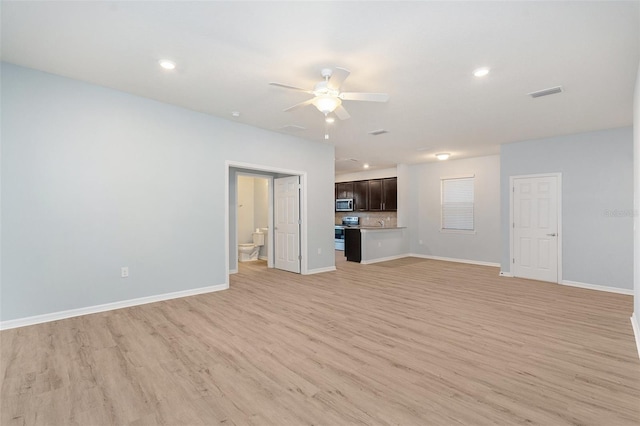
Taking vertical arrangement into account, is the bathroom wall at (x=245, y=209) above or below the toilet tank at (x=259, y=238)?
above

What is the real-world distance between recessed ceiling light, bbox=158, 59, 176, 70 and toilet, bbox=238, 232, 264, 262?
532 cm

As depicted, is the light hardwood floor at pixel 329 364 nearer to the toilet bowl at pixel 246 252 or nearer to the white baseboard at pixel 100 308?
the white baseboard at pixel 100 308

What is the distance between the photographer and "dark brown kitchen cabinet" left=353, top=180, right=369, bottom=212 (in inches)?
404

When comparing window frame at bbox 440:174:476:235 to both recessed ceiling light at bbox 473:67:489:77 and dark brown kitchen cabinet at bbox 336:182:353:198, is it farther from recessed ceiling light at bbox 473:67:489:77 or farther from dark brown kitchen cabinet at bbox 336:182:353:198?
recessed ceiling light at bbox 473:67:489:77

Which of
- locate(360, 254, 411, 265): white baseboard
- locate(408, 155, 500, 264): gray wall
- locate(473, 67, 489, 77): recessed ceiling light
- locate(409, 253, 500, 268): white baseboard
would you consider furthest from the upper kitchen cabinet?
locate(473, 67, 489, 77): recessed ceiling light

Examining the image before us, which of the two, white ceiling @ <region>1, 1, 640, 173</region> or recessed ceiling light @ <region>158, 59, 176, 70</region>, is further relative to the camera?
recessed ceiling light @ <region>158, 59, 176, 70</region>

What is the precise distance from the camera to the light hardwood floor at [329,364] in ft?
6.54

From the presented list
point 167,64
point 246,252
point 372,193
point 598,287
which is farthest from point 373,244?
point 167,64

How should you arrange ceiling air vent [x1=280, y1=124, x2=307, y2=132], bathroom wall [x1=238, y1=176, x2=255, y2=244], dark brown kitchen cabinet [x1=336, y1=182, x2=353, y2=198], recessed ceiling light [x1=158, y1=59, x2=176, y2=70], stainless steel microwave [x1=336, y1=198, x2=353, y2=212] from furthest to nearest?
dark brown kitchen cabinet [x1=336, y1=182, x2=353, y2=198]
stainless steel microwave [x1=336, y1=198, x2=353, y2=212]
bathroom wall [x1=238, y1=176, x2=255, y2=244]
ceiling air vent [x1=280, y1=124, x2=307, y2=132]
recessed ceiling light [x1=158, y1=59, x2=176, y2=70]

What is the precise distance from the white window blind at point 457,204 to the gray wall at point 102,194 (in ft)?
18.9

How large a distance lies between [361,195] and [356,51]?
25.0 ft

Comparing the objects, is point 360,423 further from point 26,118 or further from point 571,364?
point 26,118

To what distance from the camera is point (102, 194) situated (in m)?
3.92

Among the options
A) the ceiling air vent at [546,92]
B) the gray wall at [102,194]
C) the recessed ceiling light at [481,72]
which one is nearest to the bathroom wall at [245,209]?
the gray wall at [102,194]
